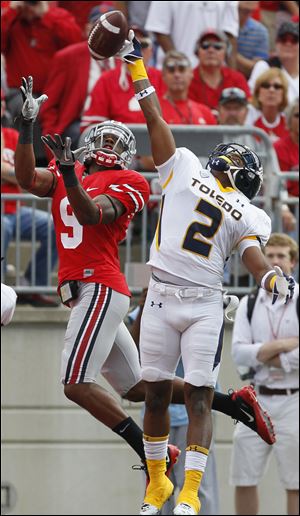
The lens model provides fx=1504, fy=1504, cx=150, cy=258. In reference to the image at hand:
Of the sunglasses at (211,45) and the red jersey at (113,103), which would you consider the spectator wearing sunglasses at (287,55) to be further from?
the red jersey at (113,103)

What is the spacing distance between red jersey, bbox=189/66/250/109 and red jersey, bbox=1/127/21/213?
2051mm

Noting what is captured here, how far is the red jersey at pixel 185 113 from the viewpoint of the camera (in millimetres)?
13336

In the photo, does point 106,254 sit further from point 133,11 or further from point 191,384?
point 133,11

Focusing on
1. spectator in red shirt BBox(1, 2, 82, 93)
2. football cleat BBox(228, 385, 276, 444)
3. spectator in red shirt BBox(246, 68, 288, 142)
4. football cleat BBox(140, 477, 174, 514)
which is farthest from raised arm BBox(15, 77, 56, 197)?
spectator in red shirt BBox(1, 2, 82, 93)

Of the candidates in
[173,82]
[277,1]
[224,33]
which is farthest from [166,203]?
[277,1]

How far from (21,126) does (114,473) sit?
5413mm

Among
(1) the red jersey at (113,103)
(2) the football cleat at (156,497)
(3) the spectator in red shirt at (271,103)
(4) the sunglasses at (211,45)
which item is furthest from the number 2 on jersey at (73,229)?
(4) the sunglasses at (211,45)

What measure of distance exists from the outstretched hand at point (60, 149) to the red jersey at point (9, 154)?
4.53 metres

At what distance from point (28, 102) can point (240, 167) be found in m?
1.32

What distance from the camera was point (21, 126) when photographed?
8.80 m

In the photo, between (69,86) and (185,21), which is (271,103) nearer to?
(185,21)

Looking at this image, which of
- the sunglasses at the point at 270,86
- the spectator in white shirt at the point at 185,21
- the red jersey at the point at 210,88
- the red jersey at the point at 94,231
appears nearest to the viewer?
the red jersey at the point at 94,231

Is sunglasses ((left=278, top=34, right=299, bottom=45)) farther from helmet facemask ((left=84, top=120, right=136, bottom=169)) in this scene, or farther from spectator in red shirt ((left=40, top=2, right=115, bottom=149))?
helmet facemask ((left=84, top=120, right=136, bottom=169))

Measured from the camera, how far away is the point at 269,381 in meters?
12.4
